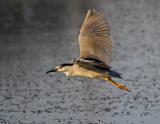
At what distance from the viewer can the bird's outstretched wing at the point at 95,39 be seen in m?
9.18

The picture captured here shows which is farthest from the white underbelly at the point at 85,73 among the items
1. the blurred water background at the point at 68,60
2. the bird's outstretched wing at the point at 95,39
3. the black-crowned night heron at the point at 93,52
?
the blurred water background at the point at 68,60

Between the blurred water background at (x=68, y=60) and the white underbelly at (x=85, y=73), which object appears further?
the blurred water background at (x=68, y=60)

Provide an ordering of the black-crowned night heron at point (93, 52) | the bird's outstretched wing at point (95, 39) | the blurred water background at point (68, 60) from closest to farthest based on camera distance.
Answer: the black-crowned night heron at point (93, 52) < the bird's outstretched wing at point (95, 39) < the blurred water background at point (68, 60)

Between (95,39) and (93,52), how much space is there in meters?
0.18

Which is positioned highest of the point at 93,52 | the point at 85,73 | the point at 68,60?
the point at 93,52

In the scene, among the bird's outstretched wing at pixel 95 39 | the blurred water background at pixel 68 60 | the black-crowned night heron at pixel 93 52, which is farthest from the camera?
the blurred water background at pixel 68 60

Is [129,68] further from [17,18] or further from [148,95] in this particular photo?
[17,18]

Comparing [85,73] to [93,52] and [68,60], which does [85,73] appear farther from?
[68,60]

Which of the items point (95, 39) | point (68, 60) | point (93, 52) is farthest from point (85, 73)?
point (68, 60)

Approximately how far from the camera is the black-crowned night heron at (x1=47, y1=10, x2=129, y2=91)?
9.00m

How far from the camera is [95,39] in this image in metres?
9.27

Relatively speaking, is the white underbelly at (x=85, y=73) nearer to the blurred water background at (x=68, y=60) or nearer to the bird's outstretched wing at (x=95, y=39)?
the bird's outstretched wing at (x=95, y=39)

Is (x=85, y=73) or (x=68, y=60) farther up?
(x=85, y=73)

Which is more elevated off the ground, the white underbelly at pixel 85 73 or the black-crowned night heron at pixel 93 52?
the black-crowned night heron at pixel 93 52
